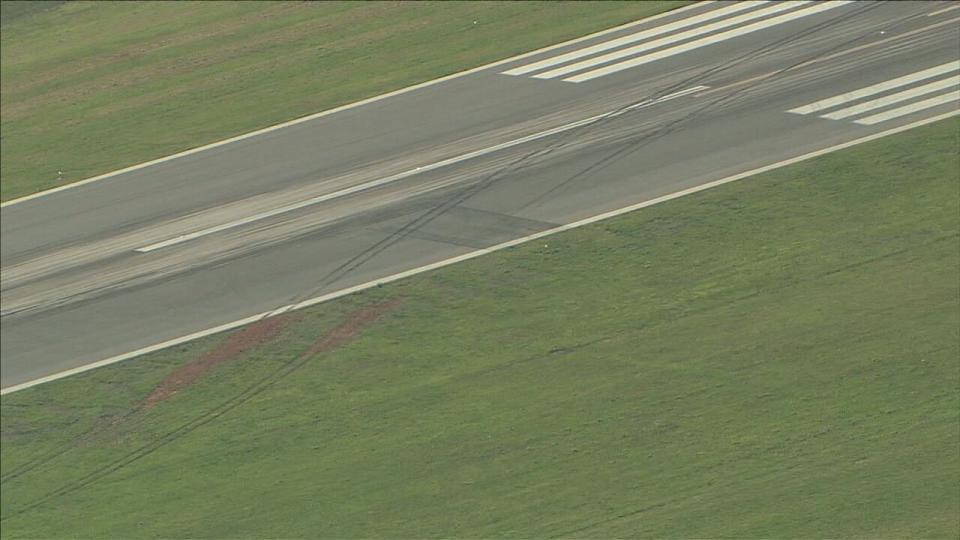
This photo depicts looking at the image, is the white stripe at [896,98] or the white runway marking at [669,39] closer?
the white stripe at [896,98]

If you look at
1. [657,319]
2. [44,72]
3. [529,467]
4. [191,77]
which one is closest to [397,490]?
[529,467]

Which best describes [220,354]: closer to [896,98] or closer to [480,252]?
[480,252]

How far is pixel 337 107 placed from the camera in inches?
1532

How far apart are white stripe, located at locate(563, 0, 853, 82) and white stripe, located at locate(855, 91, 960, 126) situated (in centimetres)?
463

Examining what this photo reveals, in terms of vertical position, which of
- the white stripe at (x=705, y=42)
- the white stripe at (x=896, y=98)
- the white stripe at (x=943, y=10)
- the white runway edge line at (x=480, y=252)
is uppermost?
the white stripe at (x=705, y=42)

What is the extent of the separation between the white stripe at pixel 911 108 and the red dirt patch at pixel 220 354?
15.8 metres

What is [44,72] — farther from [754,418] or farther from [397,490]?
[754,418]

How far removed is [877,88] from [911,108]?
3.86 feet

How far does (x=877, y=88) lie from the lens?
114ft

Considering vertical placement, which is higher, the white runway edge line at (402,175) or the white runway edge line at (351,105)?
the white runway edge line at (351,105)

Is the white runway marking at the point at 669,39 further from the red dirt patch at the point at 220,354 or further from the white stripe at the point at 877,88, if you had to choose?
A: the red dirt patch at the point at 220,354

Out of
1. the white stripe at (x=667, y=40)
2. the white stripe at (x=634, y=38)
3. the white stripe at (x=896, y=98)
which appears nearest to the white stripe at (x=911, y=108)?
the white stripe at (x=896, y=98)

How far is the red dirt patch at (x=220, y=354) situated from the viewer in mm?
32656

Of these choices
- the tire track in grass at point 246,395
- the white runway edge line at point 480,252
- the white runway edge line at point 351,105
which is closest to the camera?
the tire track in grass at point 246,395
